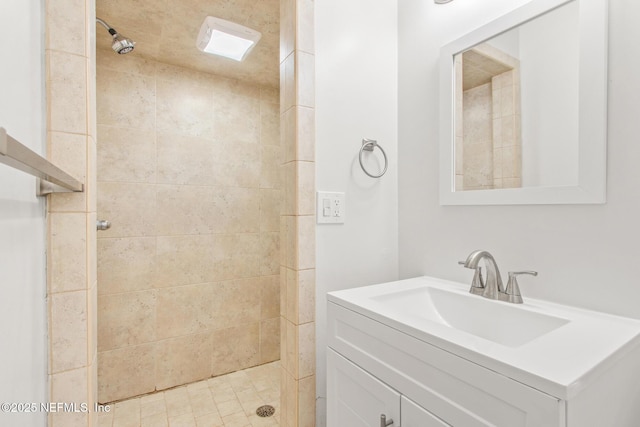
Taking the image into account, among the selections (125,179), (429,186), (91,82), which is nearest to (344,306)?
(429,186)

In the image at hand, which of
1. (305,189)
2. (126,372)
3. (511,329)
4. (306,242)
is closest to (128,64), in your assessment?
(305,189)

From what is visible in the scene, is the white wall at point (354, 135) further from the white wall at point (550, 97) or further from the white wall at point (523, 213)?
the white wall at point (550, 97)

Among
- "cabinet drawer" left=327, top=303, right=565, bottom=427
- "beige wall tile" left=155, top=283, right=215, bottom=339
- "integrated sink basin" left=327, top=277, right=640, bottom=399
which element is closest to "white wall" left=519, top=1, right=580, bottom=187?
"integrated sink basin" left=327, top=277, right=640, bottom=399

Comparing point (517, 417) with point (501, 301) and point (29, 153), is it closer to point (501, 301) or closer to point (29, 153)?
point (501, 301)

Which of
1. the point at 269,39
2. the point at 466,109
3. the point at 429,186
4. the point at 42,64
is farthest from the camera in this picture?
the point at 269,39

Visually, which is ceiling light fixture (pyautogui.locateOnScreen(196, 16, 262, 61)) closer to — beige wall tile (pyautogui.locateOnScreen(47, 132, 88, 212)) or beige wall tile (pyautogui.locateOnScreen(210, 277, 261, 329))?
beige wall tile (pyautogui.locateOnScreen(47, 132, 88, 212))

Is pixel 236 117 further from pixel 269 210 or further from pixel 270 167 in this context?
pixel 269 210

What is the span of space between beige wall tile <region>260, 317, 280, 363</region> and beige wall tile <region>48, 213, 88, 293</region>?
1.75 metres

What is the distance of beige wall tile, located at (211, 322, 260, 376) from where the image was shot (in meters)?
2.27

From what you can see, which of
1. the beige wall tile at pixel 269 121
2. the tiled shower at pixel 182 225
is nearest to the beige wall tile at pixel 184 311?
the tiled shower at pixel 182 225

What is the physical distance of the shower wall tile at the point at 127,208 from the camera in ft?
6.35

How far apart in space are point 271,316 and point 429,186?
175 centimetres

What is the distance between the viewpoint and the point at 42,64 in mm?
847

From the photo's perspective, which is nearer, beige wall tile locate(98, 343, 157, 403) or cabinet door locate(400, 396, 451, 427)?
cabinet door locate(400, 396, 451, 427)
